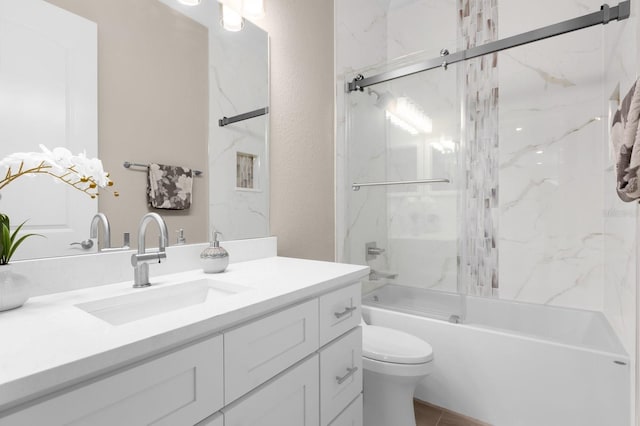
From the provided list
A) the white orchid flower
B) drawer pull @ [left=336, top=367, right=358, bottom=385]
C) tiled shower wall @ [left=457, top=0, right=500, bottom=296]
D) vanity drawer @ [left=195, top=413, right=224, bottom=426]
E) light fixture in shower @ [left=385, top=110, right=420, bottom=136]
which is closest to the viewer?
vanity drawer @ [left=195, top=413, right=224, bottom=426]

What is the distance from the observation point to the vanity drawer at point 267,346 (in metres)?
0.75

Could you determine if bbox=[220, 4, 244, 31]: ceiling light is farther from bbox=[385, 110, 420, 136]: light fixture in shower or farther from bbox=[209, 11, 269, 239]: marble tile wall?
bbox=[385, 110, 420, 136]: light fixture in shower

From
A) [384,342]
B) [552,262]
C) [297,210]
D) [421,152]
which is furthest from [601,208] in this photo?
[297,210]

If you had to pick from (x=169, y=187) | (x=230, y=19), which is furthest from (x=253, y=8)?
(x=169, y=187)

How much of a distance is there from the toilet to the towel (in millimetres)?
1059

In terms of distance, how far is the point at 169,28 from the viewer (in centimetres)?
122

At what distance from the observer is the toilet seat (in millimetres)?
1446

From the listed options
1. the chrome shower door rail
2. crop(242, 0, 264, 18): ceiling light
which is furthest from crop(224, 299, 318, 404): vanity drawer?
the chrome shower door rail

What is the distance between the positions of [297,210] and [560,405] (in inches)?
62.4

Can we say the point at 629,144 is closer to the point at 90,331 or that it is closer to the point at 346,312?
the point at 346,312

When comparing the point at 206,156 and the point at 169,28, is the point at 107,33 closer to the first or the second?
the point at 169,28

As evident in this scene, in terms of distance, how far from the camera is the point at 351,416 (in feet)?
3.95

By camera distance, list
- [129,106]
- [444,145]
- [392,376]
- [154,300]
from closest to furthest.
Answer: [154,300], [129,106], [392,376], [444,145]

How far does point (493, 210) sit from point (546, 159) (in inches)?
18.6
